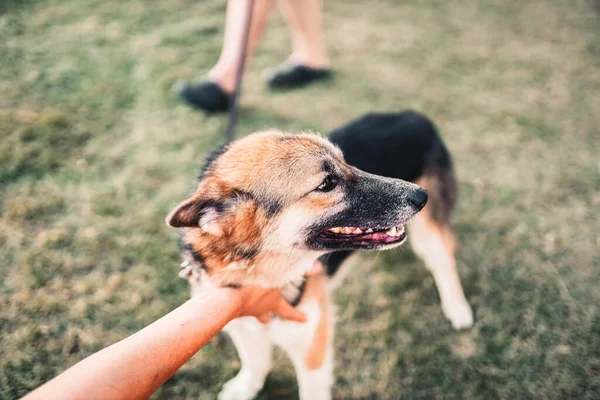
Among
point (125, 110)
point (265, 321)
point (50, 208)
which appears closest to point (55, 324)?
point (50, 208)

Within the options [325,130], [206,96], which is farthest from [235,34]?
[325,130]

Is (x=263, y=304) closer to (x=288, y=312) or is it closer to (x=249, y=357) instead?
(x=288, y=312)

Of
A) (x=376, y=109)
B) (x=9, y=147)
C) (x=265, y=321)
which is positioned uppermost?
(x=9, y=147)

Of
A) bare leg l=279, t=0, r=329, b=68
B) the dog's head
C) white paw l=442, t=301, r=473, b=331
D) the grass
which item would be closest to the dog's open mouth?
the dog's head

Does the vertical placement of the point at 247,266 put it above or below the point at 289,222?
below

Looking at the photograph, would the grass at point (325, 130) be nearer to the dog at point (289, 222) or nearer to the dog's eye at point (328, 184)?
the dog at point (289, 222)

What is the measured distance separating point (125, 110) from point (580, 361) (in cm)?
487

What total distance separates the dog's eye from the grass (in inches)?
54.1

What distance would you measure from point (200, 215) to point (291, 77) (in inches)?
143

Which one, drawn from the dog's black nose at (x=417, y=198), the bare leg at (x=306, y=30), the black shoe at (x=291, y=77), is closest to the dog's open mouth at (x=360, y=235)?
the dog's black nose at (x=417, y=198)

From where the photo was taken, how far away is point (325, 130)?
14.5ft

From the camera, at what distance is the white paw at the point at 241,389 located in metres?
2.42

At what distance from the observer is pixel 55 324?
2625 millimetres

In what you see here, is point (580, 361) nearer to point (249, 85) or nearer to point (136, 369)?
point (136, 369)
